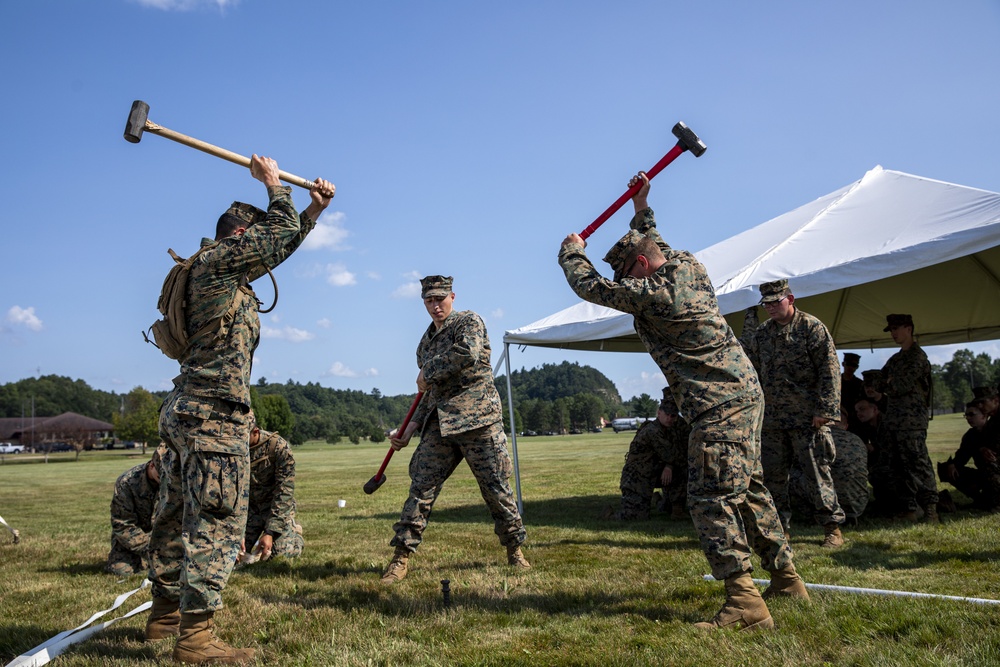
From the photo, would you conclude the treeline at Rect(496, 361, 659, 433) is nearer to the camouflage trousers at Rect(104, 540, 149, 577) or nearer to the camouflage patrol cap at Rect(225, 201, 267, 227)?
the camouflage trousers at Rect(104, 540, 149, 577)

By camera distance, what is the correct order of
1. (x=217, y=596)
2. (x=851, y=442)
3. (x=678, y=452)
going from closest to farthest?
(x=217, y=596)
(x=851, y=442)
(x=678, y=452)

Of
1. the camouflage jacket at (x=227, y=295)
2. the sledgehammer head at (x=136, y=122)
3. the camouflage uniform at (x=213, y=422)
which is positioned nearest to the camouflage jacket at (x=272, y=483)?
the camouflage uniform at (x=213, y=422)

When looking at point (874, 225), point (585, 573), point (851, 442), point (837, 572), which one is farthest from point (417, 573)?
point (874, 225)

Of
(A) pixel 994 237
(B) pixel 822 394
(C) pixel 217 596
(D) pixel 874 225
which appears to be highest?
(D) pixel 874 225

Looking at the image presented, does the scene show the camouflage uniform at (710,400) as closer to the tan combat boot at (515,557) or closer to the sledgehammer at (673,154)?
the sledgehammer at (673,154)

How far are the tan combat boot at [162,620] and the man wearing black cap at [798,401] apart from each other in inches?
200

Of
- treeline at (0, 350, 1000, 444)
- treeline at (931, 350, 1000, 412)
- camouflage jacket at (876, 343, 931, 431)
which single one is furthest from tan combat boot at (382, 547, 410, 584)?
treeline at (931, 350, 1000, 412)

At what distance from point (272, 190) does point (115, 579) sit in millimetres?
3871

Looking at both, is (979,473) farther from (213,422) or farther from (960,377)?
(960,377)

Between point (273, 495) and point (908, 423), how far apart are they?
21.5 ft

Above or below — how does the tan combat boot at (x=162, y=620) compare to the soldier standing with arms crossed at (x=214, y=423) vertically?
below

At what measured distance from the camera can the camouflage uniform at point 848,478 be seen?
23.5ft

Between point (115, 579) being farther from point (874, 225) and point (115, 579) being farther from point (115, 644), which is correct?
point (874, 225)

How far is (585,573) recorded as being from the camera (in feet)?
17.4
